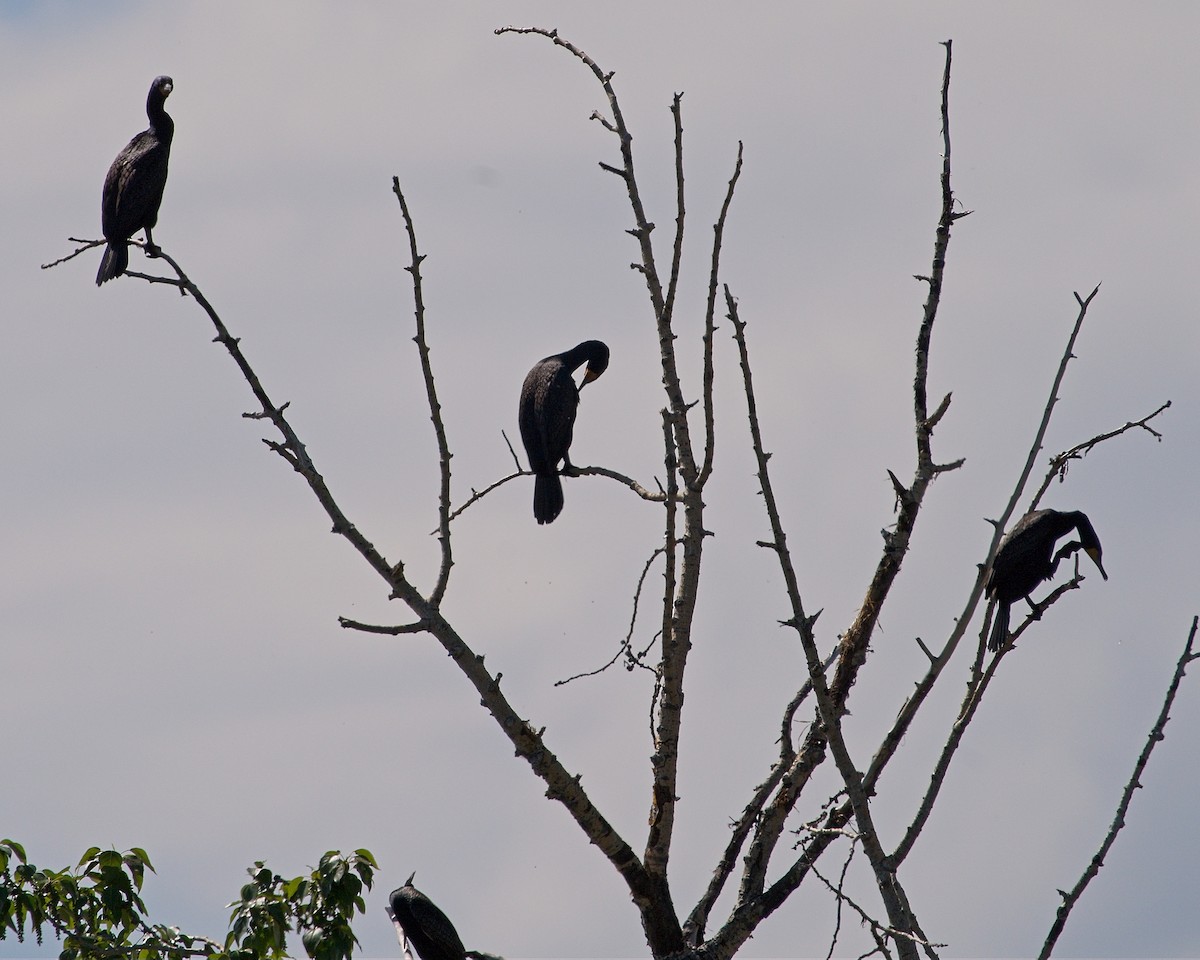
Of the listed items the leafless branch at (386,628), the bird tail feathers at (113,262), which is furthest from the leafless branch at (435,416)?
the bird tail feathers at (113,262)

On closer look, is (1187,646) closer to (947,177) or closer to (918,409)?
(918,409)

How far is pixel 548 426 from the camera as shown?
9023mm

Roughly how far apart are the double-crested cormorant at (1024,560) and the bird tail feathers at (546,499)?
2555 millimetres

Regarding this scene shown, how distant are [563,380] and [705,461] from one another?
13.0ft

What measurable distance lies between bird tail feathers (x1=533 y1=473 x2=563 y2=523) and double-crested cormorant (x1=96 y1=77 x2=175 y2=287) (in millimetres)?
2575

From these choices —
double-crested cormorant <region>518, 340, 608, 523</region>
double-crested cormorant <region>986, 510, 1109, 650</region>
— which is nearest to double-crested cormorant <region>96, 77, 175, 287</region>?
double-crested cormorant <region>518, 340, 608, 523</region>

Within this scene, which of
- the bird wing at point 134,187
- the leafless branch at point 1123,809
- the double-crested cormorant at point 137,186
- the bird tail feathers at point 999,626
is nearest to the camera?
the leafless branch at point 1123,809

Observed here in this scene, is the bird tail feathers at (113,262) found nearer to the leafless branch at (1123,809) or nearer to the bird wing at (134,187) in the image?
the bird wing at (134,187)

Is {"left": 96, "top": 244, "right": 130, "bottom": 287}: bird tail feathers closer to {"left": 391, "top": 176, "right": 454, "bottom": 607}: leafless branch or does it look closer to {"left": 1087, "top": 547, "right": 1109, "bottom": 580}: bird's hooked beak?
{"left": 391, "top": 176, "right": 454, "bottom": 607}: leafless branch

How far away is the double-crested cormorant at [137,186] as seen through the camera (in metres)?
7.62

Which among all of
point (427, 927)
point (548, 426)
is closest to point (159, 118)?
point (548, 426)

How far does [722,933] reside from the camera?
5.76 metres

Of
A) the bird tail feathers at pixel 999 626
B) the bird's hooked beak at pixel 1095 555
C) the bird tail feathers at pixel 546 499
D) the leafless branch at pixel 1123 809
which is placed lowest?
the leafless branch at pixel 1123 809

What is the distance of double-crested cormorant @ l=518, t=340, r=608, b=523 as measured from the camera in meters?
8.96
